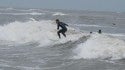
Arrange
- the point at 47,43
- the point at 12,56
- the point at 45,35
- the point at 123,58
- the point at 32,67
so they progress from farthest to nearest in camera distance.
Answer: the point at 45,35, the point at 47,43, the point at 12,56, the point at 123,58, the point at 32,67

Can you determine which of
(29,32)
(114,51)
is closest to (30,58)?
(114,51)

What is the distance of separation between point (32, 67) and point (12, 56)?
3.57 m

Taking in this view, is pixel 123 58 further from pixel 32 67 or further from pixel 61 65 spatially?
pixel 32 67

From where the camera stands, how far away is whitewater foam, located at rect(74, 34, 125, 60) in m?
20.3

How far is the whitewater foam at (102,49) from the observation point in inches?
800

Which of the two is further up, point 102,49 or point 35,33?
point 102,49

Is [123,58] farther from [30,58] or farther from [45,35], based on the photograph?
[45,35]

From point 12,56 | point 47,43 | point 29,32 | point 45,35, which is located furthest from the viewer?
point 29,32

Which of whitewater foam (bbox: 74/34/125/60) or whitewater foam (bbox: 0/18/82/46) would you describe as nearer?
whitewater foam (bbox: 74/34/125/60)

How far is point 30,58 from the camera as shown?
20.3 metres

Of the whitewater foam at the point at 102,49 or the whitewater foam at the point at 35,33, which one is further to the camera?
the whitewater foam at the point at 35,33

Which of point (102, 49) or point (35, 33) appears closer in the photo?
point (102, 49)

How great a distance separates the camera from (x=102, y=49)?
840 inches

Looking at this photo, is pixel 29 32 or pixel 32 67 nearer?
pixel 32 67
